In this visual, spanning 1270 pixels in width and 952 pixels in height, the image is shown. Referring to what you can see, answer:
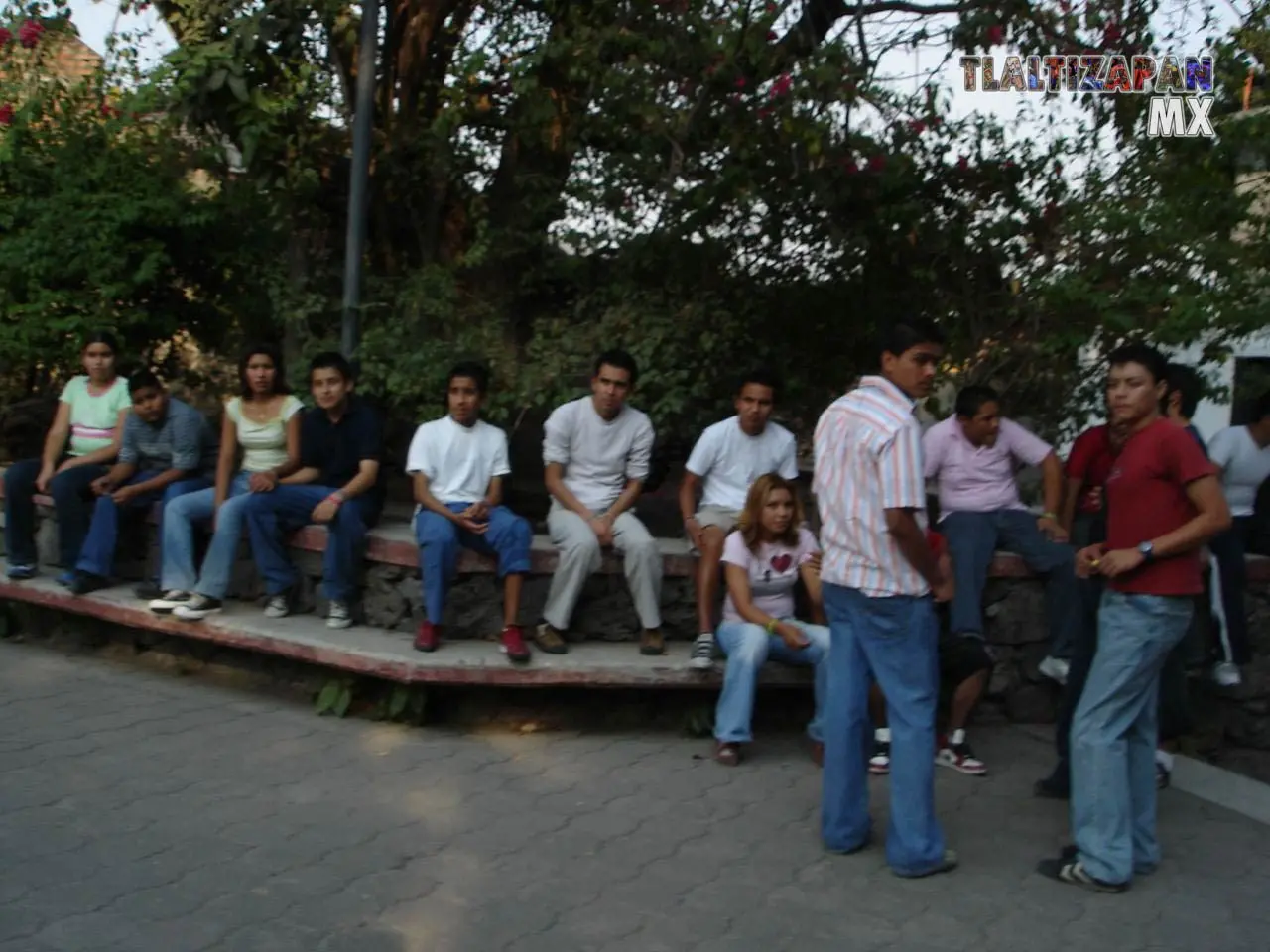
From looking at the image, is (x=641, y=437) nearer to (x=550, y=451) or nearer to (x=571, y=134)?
(x=550, y=451)

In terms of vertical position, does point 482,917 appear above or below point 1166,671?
below

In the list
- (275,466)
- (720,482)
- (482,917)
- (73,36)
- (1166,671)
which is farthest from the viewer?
(73,36)

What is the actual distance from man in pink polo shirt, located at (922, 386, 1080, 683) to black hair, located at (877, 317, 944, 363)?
70.9 inches

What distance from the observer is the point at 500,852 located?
4.80 meters

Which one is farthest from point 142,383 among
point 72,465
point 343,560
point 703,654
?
point 703,654

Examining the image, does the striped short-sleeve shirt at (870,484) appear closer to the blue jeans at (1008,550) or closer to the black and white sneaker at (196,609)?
the blue jeans at (1008,550)

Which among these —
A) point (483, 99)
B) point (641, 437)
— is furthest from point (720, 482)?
point (483, 99)

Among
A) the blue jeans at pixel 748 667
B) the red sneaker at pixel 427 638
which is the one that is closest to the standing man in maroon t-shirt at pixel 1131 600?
the blue jeans at pixel 748 667

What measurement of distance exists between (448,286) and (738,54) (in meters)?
2.06

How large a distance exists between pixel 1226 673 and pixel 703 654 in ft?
8.25

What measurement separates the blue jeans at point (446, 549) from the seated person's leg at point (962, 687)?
1907 mm

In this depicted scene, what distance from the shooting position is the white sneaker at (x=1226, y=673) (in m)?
6.53

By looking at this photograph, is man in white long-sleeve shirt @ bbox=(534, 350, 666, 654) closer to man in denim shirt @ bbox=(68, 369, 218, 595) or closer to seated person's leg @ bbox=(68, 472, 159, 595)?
man in denim shirt @ bbox=(68, 369, 218, 595)

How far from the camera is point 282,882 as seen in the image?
14.6 ft
